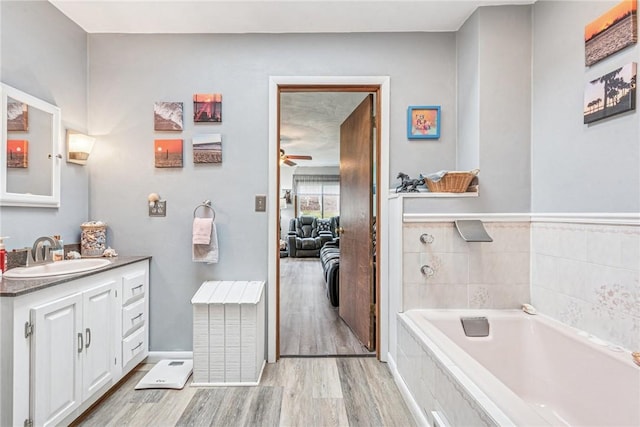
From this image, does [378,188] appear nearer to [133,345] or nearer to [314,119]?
[133,345]

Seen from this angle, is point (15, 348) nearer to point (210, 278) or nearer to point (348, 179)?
point (210, 278)

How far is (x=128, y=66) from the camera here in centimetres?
225

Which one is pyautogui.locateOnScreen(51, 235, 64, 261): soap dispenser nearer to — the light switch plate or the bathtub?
the light switch plate

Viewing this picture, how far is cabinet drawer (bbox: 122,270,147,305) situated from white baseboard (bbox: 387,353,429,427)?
182 cm

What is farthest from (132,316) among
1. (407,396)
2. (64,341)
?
(407,396)

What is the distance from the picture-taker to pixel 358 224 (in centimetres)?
271

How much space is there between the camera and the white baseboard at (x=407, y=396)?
1.55 meters

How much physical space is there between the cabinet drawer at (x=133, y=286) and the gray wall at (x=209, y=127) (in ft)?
0.39

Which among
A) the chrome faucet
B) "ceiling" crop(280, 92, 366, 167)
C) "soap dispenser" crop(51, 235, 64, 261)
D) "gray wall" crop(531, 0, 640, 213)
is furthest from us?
"ceiling" crop(280, 92, 366, 167)

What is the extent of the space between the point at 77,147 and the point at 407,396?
106 inches

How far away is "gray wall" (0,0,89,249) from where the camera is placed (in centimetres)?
171

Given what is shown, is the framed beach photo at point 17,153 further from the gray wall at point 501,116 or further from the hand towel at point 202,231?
the gray wall at point 501,116

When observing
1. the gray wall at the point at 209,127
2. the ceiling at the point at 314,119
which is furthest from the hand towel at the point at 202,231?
the ceiling at the point at 314,119

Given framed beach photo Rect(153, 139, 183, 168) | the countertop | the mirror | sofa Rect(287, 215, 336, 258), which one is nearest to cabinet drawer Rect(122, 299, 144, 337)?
the countertop
